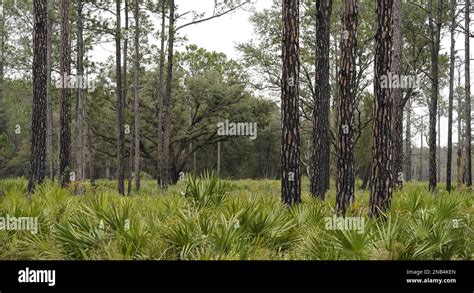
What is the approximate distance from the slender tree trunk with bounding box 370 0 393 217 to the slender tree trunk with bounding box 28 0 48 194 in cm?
935

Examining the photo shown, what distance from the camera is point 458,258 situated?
696cm

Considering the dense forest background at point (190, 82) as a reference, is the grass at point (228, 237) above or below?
below

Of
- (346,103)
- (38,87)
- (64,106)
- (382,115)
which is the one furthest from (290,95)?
(64,106)

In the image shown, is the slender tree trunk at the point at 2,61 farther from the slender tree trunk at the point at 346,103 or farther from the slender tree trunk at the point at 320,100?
the slender tree trunk at the point at 346,103

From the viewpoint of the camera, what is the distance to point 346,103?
12.2m

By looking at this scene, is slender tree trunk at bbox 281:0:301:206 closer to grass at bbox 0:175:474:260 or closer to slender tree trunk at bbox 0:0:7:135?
grass at bbox 0:175:474:260

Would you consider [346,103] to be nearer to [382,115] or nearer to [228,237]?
[382,115]

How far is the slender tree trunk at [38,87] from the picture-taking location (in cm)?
1426

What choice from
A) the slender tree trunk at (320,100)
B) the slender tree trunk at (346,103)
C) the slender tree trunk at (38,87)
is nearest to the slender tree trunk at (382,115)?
the slender tree trunk at (346,103)

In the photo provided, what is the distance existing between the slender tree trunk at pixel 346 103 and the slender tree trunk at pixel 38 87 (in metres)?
8.40

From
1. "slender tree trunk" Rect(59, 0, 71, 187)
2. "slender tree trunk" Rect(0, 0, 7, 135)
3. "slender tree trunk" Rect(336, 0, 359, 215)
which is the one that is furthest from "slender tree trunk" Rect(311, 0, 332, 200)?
"slender tree trunk" Rect(0, 0, 7, 135)

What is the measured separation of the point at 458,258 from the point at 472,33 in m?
23.9

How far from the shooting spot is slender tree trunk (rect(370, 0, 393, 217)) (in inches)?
406

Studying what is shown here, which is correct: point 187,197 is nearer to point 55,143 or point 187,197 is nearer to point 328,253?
point 328,253
